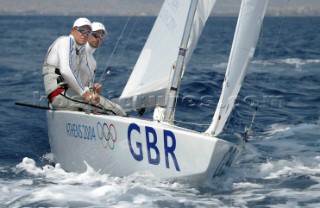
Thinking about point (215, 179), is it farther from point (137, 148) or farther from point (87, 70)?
point (87, 70)

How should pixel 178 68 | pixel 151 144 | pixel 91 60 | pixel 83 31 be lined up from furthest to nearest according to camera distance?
pixel 91 60 < pixel 83 31 < pixel 178 68 < pixel 151 144

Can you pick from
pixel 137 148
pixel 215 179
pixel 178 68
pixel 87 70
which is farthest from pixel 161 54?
pixel 215 179

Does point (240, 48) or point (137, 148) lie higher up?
point (240, 48)

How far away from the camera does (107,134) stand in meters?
6.18

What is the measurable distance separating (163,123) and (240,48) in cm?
99

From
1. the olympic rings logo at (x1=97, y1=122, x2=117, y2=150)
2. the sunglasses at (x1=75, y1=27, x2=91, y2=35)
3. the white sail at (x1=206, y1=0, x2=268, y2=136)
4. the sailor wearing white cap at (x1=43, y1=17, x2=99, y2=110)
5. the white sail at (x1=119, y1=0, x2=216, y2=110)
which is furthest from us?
the white sail at (x1=119, y1=0, x2=216, y2=110)

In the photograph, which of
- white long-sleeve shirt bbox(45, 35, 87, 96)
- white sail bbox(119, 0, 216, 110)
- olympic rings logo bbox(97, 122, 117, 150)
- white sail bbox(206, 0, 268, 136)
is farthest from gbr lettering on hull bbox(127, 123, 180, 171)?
white sail bbox(119, 0, 216, 110)

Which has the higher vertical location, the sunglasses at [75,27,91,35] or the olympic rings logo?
the sunglasses at [75,27,91,35]

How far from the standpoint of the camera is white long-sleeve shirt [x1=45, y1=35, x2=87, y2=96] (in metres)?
6.47

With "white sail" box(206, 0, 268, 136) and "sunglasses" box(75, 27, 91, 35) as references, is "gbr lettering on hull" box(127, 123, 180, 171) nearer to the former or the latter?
"white sail" box(206, 0, 268, 136)

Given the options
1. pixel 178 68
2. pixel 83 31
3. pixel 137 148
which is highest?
pixel 83 31

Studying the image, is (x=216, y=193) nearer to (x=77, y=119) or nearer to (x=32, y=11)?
(x=77, y=119)

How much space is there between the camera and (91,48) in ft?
23.5

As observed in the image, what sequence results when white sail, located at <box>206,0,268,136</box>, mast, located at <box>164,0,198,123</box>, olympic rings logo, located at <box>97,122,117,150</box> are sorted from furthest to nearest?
mast, located at <box>164,0,198,123</box>
olympic rings logo, located at <box>97,122,117,150</box>
white sail, located at <box>206,0,268,136</box>
